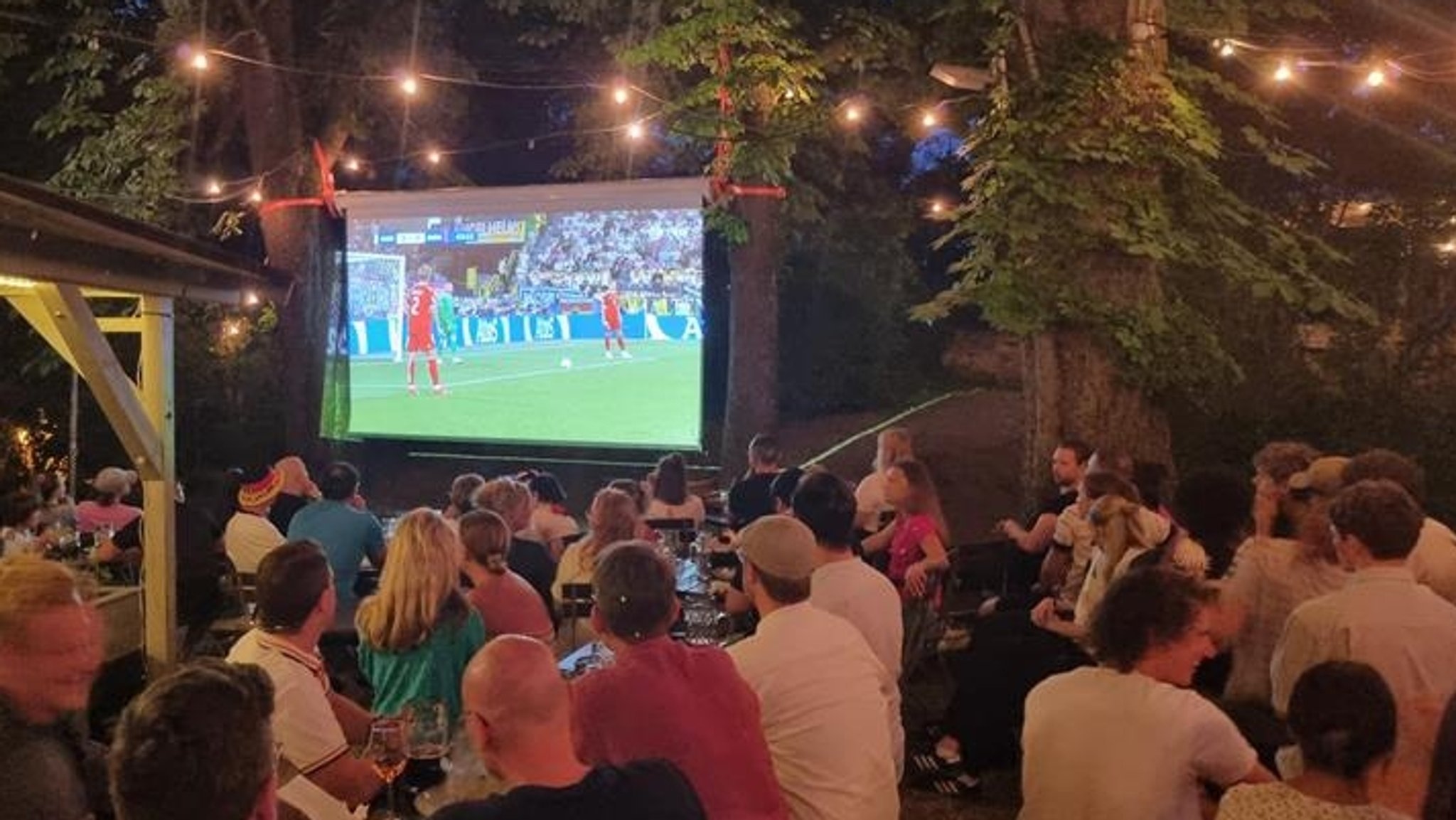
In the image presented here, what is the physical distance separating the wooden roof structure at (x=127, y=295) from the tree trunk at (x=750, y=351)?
6079 mm

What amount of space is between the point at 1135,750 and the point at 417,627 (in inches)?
88.0

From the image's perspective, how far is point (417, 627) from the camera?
3992mm

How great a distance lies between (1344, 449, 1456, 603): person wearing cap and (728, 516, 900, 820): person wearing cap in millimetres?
2200

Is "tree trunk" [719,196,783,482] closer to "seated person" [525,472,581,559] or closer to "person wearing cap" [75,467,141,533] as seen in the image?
"seated person" [525,472,581,559]

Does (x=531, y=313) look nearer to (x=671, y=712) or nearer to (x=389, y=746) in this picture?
(x=389, y=746)

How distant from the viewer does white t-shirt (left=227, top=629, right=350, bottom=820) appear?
317cm

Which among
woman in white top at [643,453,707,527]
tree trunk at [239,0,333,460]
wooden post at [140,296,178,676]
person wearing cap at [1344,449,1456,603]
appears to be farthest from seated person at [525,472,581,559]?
tree trunk at [239,0,333,460]

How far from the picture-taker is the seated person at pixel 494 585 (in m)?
4.70

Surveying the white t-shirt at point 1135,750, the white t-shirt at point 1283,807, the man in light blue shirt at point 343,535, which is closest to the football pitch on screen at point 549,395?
the man in light blue shirt at point 343,535

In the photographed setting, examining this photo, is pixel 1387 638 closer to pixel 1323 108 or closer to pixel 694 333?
pixel 694 333

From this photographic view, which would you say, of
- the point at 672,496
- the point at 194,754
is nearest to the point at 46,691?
the point at 194,754

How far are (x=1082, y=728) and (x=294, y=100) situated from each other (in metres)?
12.8

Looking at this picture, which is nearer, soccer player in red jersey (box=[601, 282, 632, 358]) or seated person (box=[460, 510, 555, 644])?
seated person (box=[460, 510, 555, 644])

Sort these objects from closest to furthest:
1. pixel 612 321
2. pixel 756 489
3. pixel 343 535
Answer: pixel 343 535 < pixel 756 489 < pixel 612 321
